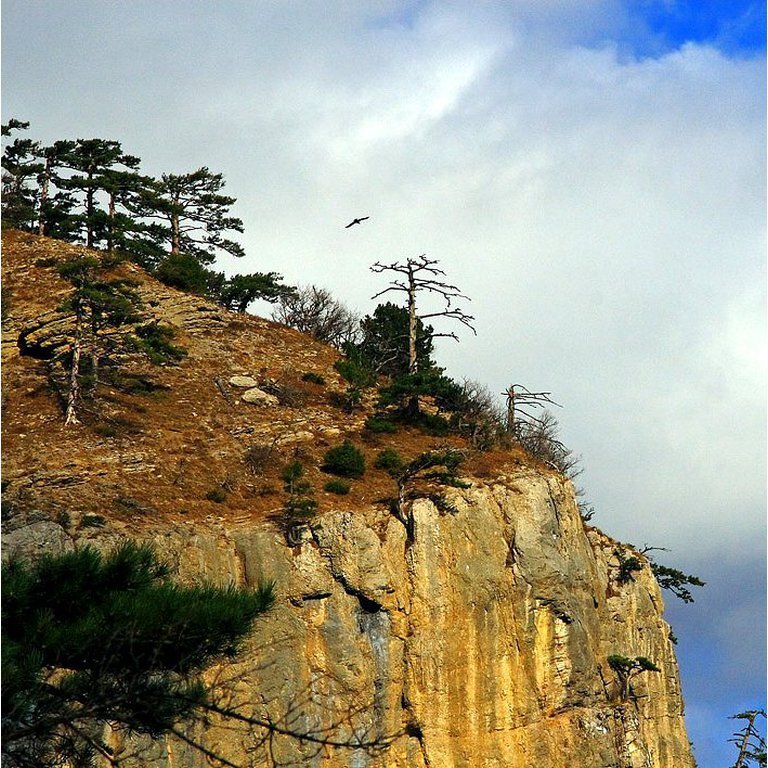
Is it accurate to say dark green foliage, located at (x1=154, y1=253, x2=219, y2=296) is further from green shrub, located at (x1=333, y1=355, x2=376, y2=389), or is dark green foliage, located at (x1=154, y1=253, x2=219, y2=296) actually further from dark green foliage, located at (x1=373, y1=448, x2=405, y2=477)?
dark green foliage, located at (x1=373, y1=448, x2=405, y2=477)

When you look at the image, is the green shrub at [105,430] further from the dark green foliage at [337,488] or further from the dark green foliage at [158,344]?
the dark green foliage at [337,488]

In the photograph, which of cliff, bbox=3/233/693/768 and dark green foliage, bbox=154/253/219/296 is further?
dark green foliage, bbox=154/253/219/296

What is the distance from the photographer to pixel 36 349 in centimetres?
5088

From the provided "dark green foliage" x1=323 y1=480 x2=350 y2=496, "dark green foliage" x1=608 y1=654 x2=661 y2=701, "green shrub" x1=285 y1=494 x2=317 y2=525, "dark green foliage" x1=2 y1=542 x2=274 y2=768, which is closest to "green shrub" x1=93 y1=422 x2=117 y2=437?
"green shrub" x1=285 y1=494 x2=317 y2=525

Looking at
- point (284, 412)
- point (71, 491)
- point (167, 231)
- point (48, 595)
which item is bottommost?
point (48, 595)

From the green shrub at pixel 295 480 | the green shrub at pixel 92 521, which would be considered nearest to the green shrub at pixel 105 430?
the green shrub at pixel 295 480

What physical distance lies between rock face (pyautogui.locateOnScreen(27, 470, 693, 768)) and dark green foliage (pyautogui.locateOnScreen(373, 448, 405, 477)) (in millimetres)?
2933

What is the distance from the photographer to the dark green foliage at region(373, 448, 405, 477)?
4419 cm

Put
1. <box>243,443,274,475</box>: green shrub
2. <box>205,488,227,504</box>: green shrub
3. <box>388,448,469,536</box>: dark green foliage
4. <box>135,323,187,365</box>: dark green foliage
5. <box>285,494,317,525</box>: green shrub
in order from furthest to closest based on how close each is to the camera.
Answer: <box>135,323,187,365</box>: dark green foliage, <box>243,443,274,475</box>: green shrub, <box>388,448,469,536</box>: dark green foliage, <box>205,488,227,504</box>: green shrub, <box>285,494,317,525</box>: green shrub

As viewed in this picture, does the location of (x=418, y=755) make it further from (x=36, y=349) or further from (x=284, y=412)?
(x=36, y=349)

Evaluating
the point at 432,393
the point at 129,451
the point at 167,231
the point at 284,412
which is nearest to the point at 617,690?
the point at 432,393

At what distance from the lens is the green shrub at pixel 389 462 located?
4431cm

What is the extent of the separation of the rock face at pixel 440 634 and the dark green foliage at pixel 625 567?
257 inches

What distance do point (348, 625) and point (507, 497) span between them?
8.12 metres
